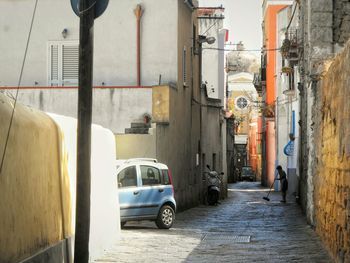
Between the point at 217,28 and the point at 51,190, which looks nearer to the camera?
the point at 51,190

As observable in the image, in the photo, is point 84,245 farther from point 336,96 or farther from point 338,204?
point 336,96

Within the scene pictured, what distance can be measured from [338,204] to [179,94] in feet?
53.2

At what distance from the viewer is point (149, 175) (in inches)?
814

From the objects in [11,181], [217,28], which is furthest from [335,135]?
[217,28]

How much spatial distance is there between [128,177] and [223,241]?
394cm

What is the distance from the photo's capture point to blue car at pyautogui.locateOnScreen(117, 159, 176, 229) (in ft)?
65.2

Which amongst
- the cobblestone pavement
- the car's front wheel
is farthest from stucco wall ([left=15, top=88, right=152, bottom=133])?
the car's front wheel

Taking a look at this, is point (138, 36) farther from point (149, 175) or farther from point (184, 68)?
point (149, 175)

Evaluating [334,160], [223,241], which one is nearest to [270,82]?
[223,241]

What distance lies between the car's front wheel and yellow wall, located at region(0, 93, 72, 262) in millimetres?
8334

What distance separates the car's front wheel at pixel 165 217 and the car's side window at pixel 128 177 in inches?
42.3

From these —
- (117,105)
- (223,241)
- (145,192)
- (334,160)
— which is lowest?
(223,241)

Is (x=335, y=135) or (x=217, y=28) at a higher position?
(x=217, y=28)

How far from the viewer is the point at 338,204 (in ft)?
43.0
